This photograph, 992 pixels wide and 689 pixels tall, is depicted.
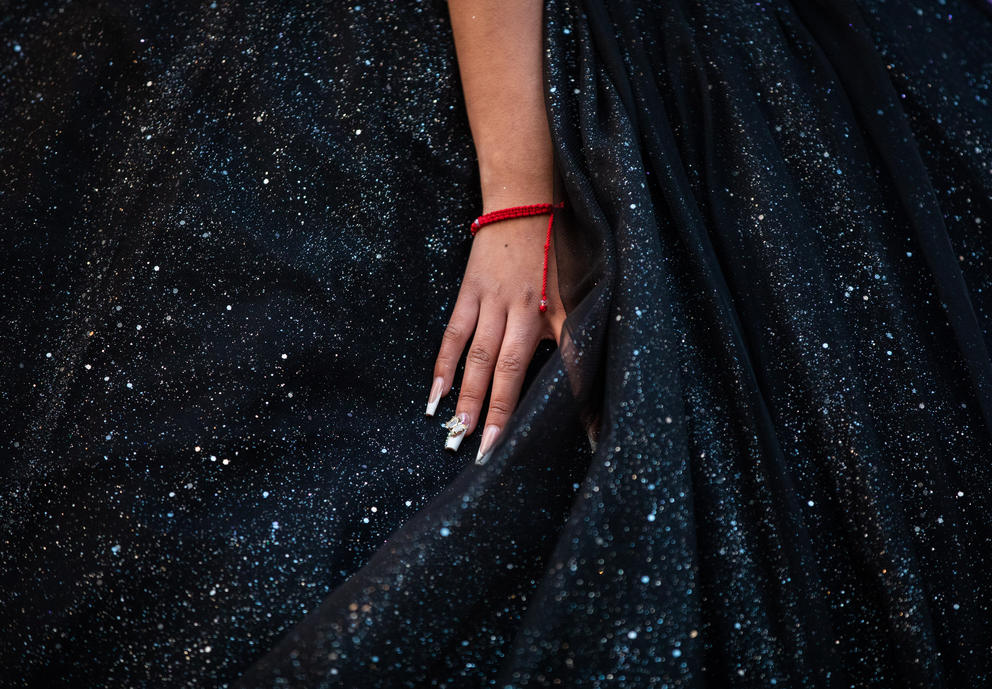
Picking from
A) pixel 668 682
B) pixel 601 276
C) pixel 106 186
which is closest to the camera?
pixel 668 682

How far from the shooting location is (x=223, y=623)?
0.61m

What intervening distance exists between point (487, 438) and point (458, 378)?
0.27 feet

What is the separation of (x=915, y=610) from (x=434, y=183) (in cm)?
65

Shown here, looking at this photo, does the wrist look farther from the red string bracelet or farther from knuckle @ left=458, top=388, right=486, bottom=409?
knuckle @ left=458, top=388, right=486, bottom=409

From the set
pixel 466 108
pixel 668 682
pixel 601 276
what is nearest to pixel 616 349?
pixel 601 276

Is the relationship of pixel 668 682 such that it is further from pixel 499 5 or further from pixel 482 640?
pixel 499 5

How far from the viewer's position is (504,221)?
79cm

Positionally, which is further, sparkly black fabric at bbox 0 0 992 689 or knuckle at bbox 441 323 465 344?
knuckle at bbox 441 323 465 344

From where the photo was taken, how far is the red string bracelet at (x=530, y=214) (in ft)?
2.53

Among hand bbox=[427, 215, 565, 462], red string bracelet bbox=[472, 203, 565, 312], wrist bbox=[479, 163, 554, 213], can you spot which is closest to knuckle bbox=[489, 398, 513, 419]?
hand bbox=[427, 215, 565, 462]

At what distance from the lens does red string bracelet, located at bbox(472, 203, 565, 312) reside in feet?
2.53

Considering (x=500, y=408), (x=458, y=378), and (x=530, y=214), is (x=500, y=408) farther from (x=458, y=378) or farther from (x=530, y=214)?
(x=530, y=214)

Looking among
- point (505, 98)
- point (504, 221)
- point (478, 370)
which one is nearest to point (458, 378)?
point (478, 370)

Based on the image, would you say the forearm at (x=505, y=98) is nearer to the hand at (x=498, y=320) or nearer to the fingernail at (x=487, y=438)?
the hand at (x=498, y=320)
